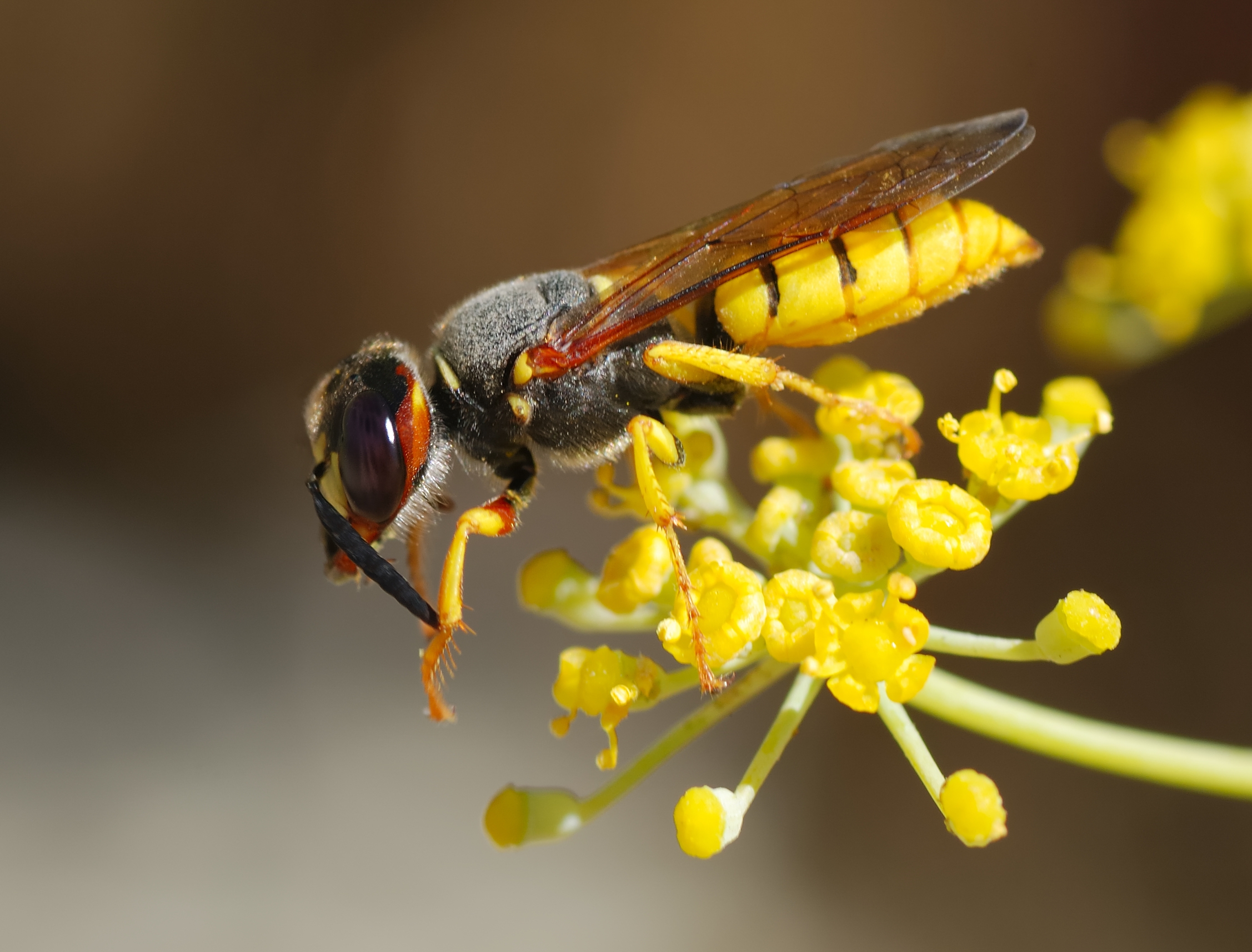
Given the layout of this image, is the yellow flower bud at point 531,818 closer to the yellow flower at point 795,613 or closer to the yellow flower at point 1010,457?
the yellow flower at point 795,613

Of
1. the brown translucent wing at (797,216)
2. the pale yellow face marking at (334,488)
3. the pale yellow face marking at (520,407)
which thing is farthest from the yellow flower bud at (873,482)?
the pale yellow face marking at (334,488)

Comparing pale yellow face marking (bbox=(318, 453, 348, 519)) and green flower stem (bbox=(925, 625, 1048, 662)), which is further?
pale yellow face marking (bbox=(318, 453, 348, 519))

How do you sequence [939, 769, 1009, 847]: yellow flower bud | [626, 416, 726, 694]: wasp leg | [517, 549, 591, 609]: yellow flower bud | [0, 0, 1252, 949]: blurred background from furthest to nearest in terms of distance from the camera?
[0, 0, 1252, 949]: blurred background, [517, 549, 591, 609]: yellow flower bud, [626, 416, 726, 694]: wasp leg, [939, 769, 1009, 847]: yellow flower bud

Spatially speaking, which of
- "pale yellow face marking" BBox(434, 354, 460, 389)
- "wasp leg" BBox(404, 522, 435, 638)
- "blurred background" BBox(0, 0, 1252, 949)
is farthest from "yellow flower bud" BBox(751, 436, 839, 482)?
"blurred background" BBox(0, 0, 1252, 949)

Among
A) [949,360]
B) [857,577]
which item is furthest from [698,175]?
[857,577]

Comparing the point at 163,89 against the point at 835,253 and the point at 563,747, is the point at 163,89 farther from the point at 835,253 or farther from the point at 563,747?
the point at 835,253

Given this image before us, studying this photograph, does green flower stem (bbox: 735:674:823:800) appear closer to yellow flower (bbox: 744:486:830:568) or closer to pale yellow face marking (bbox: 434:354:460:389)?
yellow flower (bbox: 744:486:830:568)
